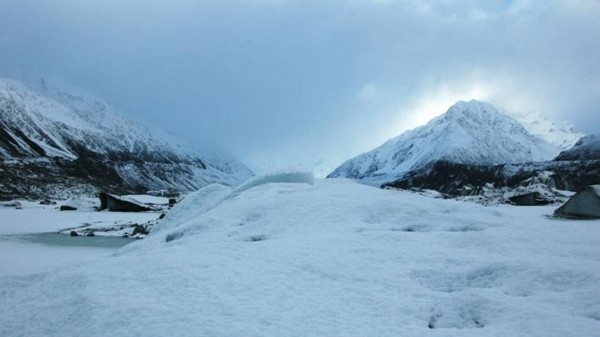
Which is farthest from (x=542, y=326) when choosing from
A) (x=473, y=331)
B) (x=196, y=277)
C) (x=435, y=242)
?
(x=196, y=277)

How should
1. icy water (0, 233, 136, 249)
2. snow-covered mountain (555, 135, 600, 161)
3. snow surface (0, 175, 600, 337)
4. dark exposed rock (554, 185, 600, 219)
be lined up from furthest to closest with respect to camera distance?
snow-covered mountain (555, 135, 600, 161)
icy water (0, 233, 136, 249)
dark exposed rock (554, 185, 600, 219)
snow surface (0, 175, 600, 337)

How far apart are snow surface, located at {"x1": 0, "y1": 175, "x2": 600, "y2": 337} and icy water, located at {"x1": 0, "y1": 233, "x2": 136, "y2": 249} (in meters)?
17.0

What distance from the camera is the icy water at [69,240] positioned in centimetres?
2503

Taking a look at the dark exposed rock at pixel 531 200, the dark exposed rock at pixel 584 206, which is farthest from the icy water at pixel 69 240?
the dark exposed rock at pixel 531 200

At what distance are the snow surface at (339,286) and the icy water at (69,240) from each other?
16991 millimetres

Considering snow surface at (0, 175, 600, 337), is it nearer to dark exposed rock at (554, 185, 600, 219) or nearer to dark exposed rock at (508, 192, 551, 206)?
dark exposed rock at (554, 185, 600, 219)

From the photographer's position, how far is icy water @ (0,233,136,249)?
2503 centimetres

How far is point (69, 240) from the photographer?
27.5 metres

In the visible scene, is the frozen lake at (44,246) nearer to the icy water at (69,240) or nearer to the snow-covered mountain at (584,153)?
the icy water at (69,240)

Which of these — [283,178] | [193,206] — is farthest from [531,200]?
[193,206]

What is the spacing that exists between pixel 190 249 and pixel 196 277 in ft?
7.59

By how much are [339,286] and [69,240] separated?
2545 centimetres

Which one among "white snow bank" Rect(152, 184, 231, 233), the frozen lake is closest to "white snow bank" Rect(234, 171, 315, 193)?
"white snow bank" Rect(152, 184, 231, 233)

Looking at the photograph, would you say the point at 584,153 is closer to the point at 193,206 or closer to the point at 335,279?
the point at 193,206
